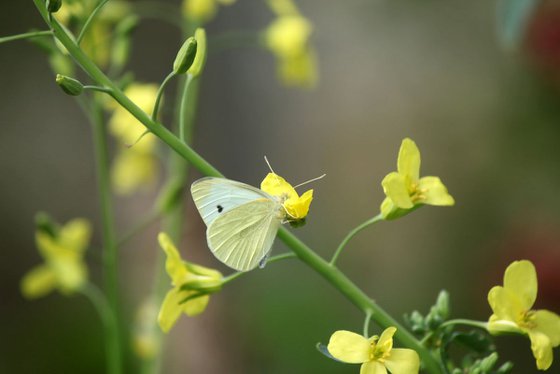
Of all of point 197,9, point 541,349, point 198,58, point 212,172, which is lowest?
point 541,349

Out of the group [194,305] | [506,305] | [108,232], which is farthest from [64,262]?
[506,305]

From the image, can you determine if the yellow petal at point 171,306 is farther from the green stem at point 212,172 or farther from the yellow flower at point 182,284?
the green stem at point 212,172

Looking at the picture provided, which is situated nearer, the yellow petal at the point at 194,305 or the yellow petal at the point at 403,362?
the yellow petal at the point at 403,362

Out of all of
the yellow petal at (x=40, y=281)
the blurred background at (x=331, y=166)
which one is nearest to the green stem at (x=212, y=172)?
the yellow petal at (x=40, y=281)

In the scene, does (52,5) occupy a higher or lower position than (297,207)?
higher

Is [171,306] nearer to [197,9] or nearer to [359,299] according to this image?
[359,299]

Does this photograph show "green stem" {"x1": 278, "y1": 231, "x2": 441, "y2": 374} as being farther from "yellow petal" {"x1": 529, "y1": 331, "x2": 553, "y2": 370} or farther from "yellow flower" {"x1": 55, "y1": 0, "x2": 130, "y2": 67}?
"yellow flower" {"x1": 55, "y1": 0, "x2": 130, "y2": 67}
